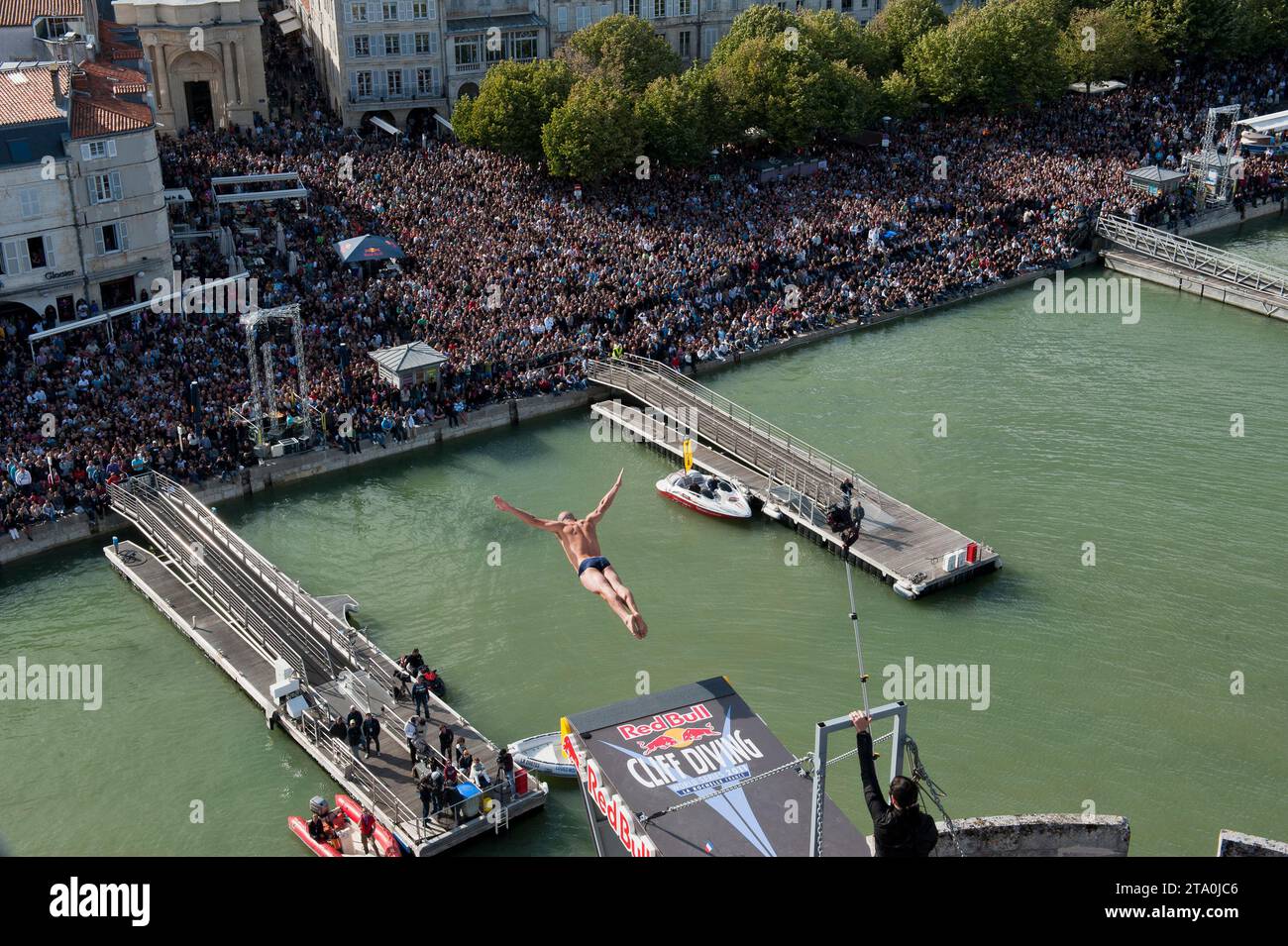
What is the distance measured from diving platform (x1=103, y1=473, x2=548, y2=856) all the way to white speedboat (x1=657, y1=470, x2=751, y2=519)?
496 inches

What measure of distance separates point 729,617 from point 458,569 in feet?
31.2

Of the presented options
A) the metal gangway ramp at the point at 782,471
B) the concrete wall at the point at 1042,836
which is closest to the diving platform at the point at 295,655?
the concrete wall at the point at 1042,836

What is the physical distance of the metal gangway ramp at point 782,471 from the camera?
46.9 m

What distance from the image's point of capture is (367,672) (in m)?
40.9

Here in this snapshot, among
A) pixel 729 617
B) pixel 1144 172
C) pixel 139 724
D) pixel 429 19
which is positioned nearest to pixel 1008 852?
pixel 729 617

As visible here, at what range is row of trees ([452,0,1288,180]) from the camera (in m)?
77.2

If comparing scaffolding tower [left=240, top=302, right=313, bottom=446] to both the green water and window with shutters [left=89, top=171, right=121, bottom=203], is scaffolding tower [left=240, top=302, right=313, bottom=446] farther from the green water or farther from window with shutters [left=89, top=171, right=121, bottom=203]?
window with shutters [left=89, top=171, right=121, bottom=203]

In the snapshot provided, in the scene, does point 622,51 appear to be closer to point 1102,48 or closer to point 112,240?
point 1102,48

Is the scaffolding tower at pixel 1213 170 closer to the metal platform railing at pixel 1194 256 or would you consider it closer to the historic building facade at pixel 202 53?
the metal platform railing at pixel 1194 256

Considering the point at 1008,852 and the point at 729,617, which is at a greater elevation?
the point at 1008,852

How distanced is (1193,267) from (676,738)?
179ft
